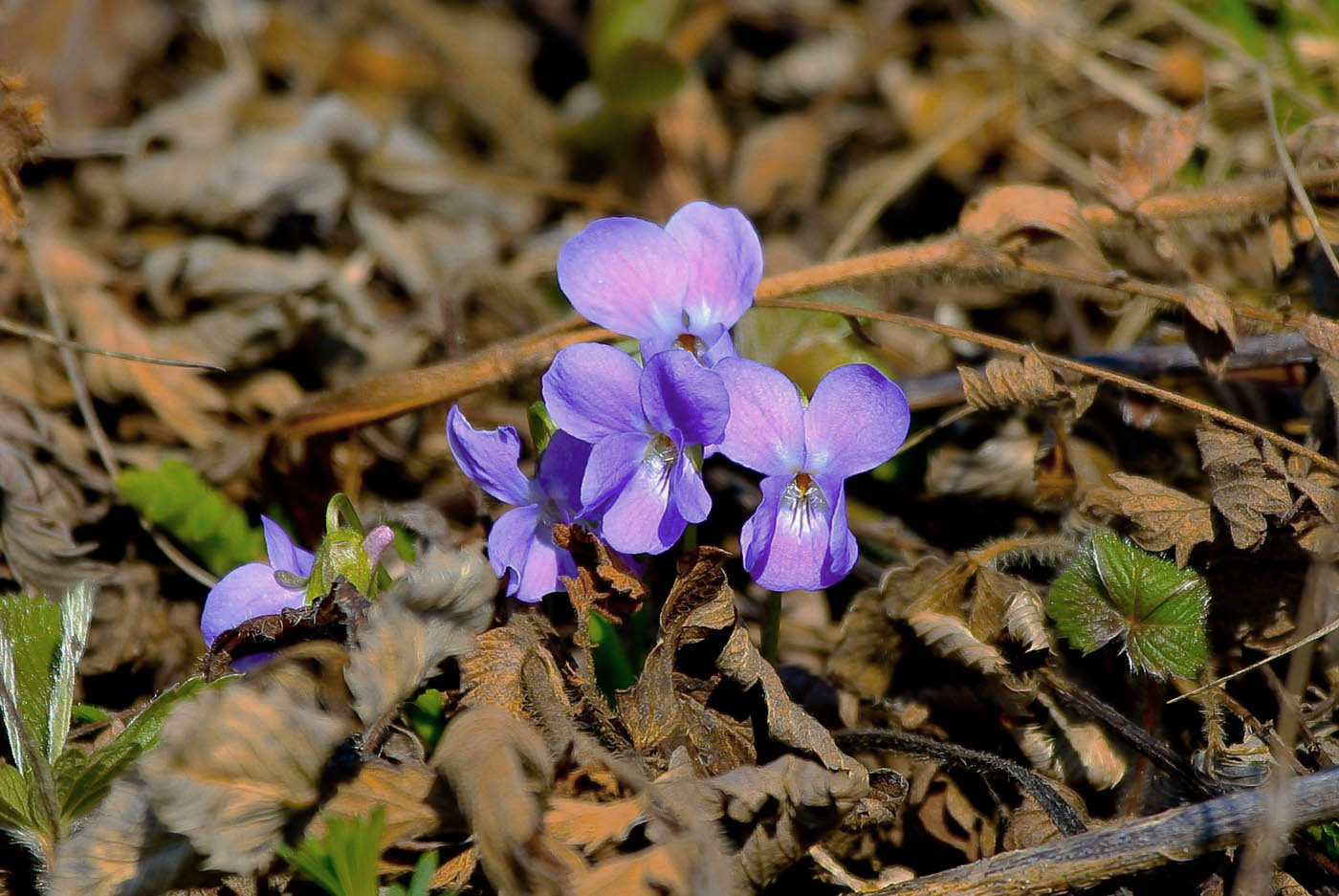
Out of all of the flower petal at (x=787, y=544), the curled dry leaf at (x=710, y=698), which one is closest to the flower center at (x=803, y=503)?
the flower petal at (x=787, y=544)

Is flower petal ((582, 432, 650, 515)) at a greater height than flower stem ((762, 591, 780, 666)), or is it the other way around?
flower petal ((582, 432, 650, 515))

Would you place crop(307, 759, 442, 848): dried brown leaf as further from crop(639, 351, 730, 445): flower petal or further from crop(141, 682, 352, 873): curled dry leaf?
crop(639, 351, 730, 445): flower petal

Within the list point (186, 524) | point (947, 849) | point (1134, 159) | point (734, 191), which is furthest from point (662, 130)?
point (947, 849)

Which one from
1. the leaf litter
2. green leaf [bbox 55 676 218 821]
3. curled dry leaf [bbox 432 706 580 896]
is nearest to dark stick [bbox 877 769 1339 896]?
the leaf litter

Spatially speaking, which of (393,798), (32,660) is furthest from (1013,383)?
(32,660)

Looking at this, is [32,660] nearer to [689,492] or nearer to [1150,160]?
[689,492]

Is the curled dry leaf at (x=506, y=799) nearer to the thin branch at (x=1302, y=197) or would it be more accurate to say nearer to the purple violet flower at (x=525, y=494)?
the purple violet flower at (x=525, y=494)
